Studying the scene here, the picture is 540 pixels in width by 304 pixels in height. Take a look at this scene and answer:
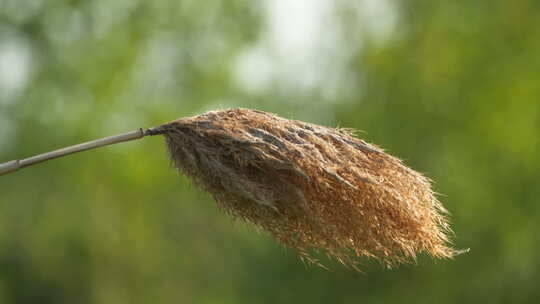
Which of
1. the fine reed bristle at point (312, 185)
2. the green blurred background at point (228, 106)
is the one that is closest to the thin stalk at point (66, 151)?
the fine reed bristle at point (312, 185)

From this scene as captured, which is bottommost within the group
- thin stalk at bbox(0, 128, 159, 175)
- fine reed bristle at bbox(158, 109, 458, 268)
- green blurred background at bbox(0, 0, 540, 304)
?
thin stalk at bbox(0, 128, 159, 175)

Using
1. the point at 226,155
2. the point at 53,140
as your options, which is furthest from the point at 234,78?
the point at 226,155

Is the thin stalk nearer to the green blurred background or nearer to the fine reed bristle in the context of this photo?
the fine reed bristle

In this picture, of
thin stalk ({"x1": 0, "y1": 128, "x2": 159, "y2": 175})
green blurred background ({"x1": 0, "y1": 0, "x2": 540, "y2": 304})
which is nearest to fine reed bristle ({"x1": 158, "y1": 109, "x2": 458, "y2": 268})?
thin stalk ({"x1": 0, "y1": 128, "x2": 159, "y2": 175})

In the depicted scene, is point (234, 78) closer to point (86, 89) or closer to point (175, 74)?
point (175, 74)

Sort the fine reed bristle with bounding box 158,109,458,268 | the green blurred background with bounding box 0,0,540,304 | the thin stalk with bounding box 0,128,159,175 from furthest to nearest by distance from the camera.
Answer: the green blurred background with bounding box 0,0,540,304 → the fine reed bristle with bounding box 158,109,458,268 → the thin stalk with bounding box 0,128,159,175

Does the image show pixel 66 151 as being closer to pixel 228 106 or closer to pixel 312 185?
pixel 312 185

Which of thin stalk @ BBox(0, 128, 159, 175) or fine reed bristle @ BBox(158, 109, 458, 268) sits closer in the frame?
thin stalk @ BBox(0, 128, 159, 175)
